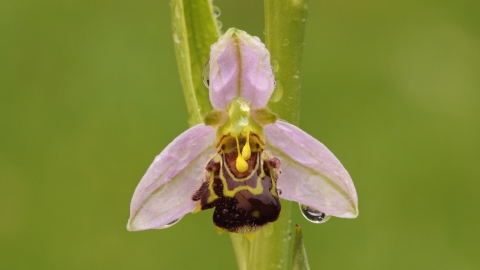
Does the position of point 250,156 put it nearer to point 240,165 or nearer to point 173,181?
point 240,165

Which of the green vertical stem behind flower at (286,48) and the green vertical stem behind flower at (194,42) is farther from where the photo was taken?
the green vertical stem behind flower at (194,42)

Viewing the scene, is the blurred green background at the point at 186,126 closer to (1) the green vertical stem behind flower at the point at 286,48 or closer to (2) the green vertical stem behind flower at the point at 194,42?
(2) the green vertical stem behind flower at the point at 194,42

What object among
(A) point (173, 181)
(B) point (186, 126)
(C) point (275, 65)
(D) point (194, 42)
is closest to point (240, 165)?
(A) point (173, 181)

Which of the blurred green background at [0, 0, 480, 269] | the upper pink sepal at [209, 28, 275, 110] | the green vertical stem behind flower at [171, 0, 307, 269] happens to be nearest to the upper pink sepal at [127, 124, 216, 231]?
the upper pink sepal at [209, 28, 275, 110]

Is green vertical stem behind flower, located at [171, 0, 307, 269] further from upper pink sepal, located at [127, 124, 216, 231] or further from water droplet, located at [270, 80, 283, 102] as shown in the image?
upper pink sepal, located at [127, 124, 216, 231]

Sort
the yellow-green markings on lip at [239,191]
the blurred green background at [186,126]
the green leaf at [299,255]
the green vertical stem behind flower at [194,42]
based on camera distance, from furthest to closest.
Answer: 1. the blurred green background at [186,126]
2. the green vertical stem behind flower at [194,42]
3. the green leaf at [299,255]
4. the yellow-green markings on lip at [239,191]

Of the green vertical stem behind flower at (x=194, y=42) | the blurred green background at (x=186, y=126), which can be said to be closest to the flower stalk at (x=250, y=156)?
the green vertical stem behind flower at (x=194, y=42)

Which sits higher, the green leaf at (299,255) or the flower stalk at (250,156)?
the flower stalk at (250,156)
